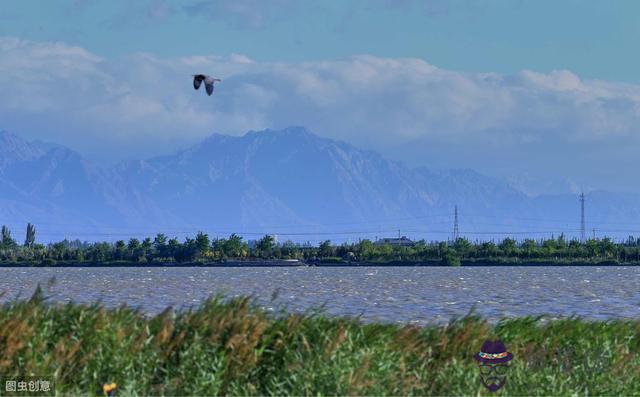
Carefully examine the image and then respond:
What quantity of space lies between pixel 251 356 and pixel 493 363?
5636 millimetres

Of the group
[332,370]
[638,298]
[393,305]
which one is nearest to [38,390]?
[332,370]

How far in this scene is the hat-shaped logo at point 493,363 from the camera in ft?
85.0

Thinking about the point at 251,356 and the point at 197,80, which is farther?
the point at 197,80

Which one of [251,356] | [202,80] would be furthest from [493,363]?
[202,80]

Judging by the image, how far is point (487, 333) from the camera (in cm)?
2866

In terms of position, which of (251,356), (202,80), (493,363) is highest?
(202,80)

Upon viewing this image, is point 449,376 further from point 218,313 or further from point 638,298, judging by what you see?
point 638,298

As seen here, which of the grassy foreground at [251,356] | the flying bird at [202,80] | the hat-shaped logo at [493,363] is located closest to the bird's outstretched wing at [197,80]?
the flying bird at [202,80]

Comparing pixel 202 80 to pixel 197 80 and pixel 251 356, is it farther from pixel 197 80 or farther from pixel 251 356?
pixel 251 356

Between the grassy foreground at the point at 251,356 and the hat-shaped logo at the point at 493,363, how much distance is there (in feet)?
0.79

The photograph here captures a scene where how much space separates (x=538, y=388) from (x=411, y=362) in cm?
303

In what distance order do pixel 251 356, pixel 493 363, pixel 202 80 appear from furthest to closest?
pixel 202 80 < pixel 493 363 < pixel 251 356

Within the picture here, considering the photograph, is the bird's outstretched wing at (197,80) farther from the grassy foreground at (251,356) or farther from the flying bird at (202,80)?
the grassy foreground at (251,356)

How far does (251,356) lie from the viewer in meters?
25.6
